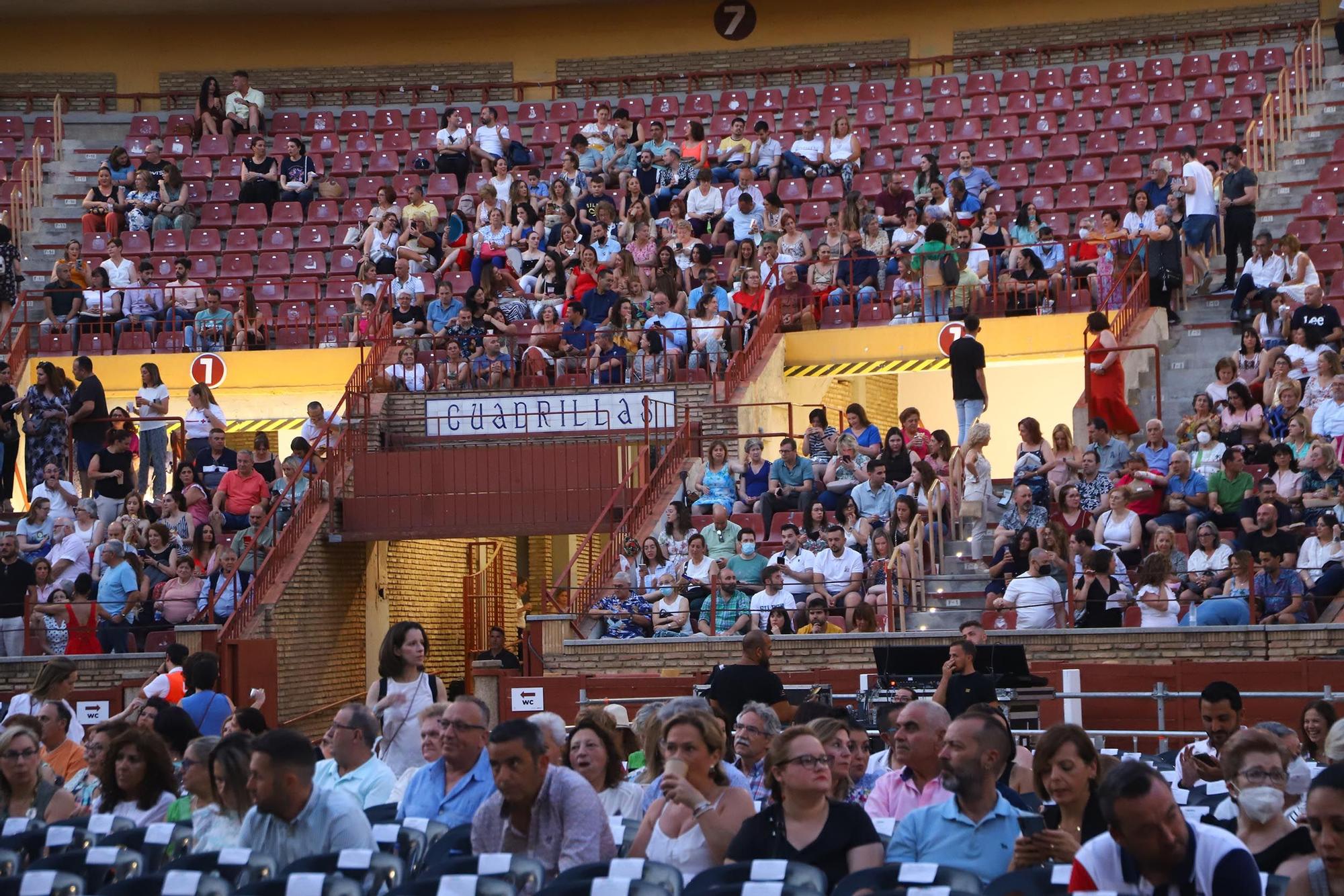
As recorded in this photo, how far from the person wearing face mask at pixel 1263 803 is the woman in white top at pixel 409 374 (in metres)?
15.4

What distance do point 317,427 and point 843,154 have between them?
8834 mm

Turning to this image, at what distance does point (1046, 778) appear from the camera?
21.5ft

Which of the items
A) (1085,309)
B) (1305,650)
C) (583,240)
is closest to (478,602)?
(583,240)

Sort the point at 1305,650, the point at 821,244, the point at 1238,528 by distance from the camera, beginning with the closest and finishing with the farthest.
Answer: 1. the point at 1305,650
2. the point at 1238,528
3. the point at 821,244

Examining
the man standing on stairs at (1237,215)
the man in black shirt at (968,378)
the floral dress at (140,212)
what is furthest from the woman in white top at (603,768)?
the floral dress at (140,212)

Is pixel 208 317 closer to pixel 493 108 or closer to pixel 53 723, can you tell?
pixel 493 108

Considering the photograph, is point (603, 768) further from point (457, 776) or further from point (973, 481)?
point (973, 481)

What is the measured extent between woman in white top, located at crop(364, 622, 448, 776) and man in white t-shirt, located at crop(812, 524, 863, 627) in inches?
252

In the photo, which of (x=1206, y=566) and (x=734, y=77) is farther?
(x=734, y=77)

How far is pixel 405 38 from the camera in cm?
3127

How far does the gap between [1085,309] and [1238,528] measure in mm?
6657

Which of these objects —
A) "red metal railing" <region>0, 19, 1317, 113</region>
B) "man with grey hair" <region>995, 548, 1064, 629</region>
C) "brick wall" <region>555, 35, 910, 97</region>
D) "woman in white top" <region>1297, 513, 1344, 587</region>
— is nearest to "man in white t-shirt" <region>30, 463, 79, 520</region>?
"man with grey hair" <region>995, 548, 1064, 629</region>

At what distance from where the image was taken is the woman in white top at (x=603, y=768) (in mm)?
7926

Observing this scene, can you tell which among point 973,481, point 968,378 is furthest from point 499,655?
point 968,378
